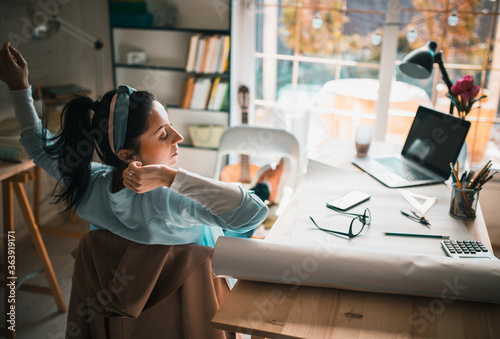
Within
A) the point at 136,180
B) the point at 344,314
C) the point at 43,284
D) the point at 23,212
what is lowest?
the point at 43,284

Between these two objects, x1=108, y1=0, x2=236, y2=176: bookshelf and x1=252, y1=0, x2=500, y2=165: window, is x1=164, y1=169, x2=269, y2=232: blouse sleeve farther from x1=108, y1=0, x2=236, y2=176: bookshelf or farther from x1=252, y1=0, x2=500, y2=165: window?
x1=108, y1=0, x2=236, y2=176: bookshelf

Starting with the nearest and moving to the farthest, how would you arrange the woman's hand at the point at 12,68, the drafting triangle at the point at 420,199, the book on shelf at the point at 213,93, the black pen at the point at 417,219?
the woman's hand at the point at 12,68
the black pen at the point at 417,219
the drafting triangle at the point at 420,199
the book on shelf at the point at 213,93

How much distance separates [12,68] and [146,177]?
613 mm

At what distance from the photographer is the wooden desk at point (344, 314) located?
3.15ft

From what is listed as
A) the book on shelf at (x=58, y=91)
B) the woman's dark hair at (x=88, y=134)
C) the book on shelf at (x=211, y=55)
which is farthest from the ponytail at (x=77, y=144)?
the book on shelf at (x=211, y=55)

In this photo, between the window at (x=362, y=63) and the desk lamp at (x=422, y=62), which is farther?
the window at (x=362, y=63)

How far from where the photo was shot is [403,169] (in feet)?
6.35

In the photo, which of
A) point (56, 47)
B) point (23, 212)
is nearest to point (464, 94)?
point (23, 212)

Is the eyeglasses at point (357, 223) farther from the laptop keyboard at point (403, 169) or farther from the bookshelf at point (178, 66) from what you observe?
the bookshelf at point (178, 66)

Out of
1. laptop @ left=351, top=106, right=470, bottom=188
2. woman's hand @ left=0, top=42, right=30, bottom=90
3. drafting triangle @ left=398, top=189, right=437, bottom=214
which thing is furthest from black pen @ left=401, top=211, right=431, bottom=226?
woman's hand @ left=0, top=42, right=30, bottom=90

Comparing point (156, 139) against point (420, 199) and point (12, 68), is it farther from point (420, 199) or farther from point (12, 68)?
point (420, 199)

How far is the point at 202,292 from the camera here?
3.74ft

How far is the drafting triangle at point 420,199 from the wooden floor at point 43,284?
1623mm

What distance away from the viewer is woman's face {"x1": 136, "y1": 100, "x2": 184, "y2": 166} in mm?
1229
